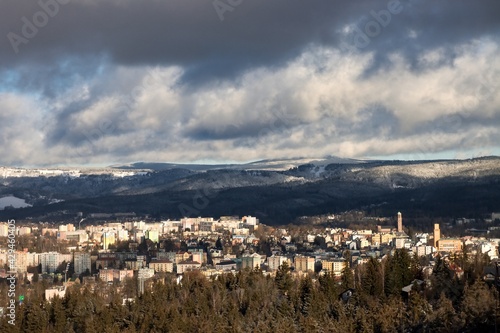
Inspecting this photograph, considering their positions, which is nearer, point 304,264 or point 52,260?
point 304,264

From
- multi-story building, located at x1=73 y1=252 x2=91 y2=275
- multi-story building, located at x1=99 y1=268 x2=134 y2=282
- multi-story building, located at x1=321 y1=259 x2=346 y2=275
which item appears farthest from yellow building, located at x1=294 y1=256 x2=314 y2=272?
multi-story building, located at x1=73 y1=252 x2=91 y2=275

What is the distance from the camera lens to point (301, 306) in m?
39.2

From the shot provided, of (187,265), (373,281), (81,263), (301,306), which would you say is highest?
(373,281)

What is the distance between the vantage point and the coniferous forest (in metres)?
32.9

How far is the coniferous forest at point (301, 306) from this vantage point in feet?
108

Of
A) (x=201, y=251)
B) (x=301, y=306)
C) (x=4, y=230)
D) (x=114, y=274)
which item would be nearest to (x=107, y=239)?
(x=201, y=251)

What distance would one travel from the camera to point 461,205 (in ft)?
443

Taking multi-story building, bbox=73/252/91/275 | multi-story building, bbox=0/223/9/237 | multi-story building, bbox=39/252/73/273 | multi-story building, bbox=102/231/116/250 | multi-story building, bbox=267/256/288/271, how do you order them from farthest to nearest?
multi-story building, bbox=0/223/9/237 < multi-story building, bbox=102/231/116/250 < multi-story building, bbox=39/252/73/273 < multi-story building, bbox=73/252/91/275 < multi-story building, bbox=267/256/288/271

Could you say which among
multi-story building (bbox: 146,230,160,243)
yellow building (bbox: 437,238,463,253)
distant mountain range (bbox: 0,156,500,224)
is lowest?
yellow building (bbox: 437,238,463,253)

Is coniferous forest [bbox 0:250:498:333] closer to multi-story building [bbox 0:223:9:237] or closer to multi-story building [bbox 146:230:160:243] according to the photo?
multi-story building [bbox 146:230:160:243]

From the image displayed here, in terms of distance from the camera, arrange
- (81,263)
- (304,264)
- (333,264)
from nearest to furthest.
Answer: (333,264), (304,264), (81,263)

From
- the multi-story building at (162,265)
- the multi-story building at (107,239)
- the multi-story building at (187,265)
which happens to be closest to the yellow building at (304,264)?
the multi-story building at (187,265)

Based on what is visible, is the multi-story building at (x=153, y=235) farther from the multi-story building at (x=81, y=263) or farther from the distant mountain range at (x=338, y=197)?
the distant mountain range at (x=338, y=197)

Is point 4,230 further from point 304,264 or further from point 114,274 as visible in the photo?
point 304,264
